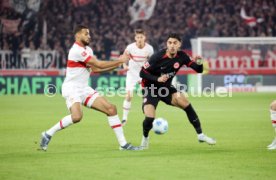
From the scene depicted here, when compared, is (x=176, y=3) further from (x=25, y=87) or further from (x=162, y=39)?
(x=25, y=87)

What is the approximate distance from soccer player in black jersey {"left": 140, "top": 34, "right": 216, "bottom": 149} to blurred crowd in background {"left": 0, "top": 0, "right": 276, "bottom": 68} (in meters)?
20.1

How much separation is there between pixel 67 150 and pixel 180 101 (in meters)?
2.20

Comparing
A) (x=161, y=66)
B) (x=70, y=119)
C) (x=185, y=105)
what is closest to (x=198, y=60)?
(x=161, y=66)

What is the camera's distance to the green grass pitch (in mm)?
9422

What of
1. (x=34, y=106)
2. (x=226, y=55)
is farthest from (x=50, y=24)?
(x=34, y=106)

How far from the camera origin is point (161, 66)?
1241 centimetres

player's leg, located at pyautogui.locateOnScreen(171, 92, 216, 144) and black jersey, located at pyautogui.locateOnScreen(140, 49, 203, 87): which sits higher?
black jersey, located at pyautogui.locateOnScreen(140, 49, 203, 87)

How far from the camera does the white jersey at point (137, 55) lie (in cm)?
1841

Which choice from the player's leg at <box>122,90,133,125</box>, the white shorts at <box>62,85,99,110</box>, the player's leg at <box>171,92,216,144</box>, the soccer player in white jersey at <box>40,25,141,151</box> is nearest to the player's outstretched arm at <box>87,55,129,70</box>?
the soccer player in white jersey at <box>40,25,141,151</box>

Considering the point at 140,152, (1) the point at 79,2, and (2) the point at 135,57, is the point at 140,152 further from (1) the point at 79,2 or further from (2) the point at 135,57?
(1) the point at 79,2

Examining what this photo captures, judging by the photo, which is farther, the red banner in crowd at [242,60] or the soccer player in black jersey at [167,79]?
the red banner in crowd at [242,60]

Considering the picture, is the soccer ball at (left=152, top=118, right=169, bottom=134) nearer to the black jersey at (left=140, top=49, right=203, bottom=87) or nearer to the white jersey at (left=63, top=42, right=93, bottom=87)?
the black jersey at (left=140, top=49, right=203, bottom=87)

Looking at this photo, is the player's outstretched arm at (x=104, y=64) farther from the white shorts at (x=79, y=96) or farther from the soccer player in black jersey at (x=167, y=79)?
the soccer player in black jersey at (x=167, y=79)

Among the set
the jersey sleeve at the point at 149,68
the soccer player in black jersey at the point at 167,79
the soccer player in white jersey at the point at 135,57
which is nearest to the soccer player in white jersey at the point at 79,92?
the soccer player in black jersey at the point at 167,79
